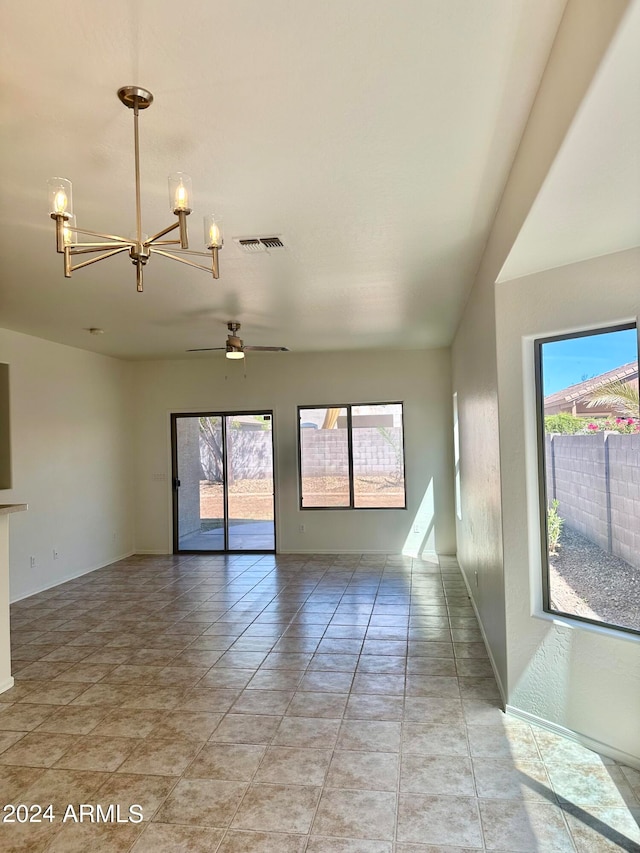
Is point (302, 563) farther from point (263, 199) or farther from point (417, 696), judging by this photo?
point (263, 199)

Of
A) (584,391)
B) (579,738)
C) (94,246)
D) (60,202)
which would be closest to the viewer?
(60,202)

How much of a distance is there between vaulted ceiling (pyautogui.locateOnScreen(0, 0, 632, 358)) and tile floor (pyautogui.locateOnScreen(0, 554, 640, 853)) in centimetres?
270

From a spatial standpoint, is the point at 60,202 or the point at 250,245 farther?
the point at 250,245

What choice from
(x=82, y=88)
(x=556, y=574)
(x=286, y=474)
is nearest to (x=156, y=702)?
(x=556, y=574)

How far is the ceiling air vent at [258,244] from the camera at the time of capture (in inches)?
133

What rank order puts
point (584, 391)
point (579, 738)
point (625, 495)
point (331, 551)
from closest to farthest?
point (625, 495)
point (579, 738)
point (584, 391)
point (331, 551)

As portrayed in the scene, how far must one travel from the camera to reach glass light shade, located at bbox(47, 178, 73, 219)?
1.95 m

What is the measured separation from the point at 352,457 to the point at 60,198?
20.3 feet

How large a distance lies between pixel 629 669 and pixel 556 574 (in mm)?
542

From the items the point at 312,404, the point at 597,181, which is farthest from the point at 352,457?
the point at 597,181

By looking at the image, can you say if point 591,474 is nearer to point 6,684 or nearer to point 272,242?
point 272,242

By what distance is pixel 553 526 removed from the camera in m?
3.00

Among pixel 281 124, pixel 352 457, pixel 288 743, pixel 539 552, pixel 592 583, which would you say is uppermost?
pixel 281 124

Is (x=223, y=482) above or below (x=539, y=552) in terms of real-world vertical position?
above
